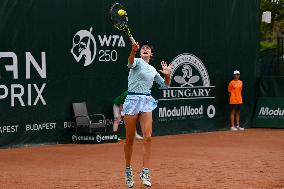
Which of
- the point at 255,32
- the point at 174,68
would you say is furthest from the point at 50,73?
the point at 255,32

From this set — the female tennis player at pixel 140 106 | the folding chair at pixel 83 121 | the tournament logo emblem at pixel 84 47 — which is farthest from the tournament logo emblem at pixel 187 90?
the female tennis player at pixel 140 106

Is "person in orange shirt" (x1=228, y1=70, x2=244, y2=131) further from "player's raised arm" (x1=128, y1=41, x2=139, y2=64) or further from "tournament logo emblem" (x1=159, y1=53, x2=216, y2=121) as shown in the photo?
"player's raised arm" (x1=128, y1=41, x2=139, y2=64)

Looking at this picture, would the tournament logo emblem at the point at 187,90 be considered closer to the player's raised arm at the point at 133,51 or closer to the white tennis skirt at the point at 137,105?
the white tennis skirt at the point at 137,105

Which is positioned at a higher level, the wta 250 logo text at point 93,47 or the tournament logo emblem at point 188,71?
the wta 250 logo text at point 93,47

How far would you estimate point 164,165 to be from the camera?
12.3 m

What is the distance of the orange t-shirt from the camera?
2089cm

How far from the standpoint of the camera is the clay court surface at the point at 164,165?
32.6 ft

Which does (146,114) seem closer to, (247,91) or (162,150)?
(162,150)

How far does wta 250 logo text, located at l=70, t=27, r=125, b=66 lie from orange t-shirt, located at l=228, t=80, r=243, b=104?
4.61m

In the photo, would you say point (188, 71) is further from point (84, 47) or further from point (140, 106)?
point (140, 106)

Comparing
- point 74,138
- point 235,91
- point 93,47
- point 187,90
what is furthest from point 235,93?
point 74,138

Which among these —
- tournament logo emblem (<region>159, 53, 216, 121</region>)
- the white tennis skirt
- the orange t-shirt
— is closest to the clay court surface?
the white tennis skirt

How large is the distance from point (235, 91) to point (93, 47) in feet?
18.5

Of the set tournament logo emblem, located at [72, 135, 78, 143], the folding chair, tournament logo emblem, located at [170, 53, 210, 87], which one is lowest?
tournament logo emblem, located at [72, 135, 78, 143]
